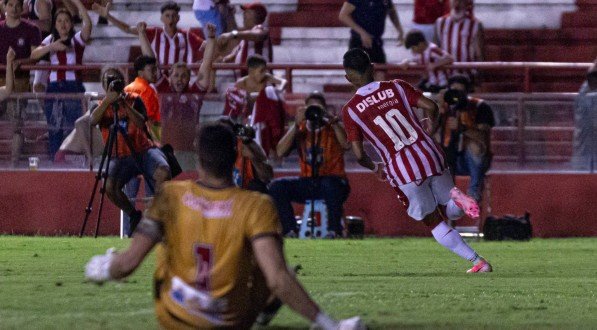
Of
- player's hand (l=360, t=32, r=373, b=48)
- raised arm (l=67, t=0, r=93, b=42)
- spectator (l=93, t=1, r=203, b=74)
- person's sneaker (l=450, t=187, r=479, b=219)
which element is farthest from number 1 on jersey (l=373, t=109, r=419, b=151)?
raised arm (l=67, t=0, r=93, b=42)

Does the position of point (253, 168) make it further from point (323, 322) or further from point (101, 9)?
point (323, 322)

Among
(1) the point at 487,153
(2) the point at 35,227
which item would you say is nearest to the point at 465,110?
(1) the point at 487,153

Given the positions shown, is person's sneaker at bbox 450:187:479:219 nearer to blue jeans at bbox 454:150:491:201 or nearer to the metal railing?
blue jeans at bbox 454:150:491:201

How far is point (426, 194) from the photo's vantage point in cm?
1271

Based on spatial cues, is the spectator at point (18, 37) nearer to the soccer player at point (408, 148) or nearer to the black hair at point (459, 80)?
the black hair at point (459, 80)

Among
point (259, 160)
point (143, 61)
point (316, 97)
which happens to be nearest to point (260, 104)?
point (316, 97)

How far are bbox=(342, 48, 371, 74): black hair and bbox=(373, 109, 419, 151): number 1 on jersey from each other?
17.8 inches

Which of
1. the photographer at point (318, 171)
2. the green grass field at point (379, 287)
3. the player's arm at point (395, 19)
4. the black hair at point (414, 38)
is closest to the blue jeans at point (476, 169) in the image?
the green grass field at point (379, 287)

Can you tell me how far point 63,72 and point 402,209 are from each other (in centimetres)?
475

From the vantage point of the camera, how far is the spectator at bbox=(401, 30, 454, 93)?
1908 cm

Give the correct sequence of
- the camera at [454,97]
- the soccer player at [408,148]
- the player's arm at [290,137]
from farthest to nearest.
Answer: the player's arm at [290,137] < the camera at [454,97] < the soccer player at [408,148]

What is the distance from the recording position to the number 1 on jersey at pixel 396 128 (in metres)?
12.8

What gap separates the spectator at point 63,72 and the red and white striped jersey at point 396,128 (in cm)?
621

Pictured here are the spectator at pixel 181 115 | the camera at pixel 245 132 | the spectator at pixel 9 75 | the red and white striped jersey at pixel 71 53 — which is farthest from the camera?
the red and white striped jersey at pixel 71 53
